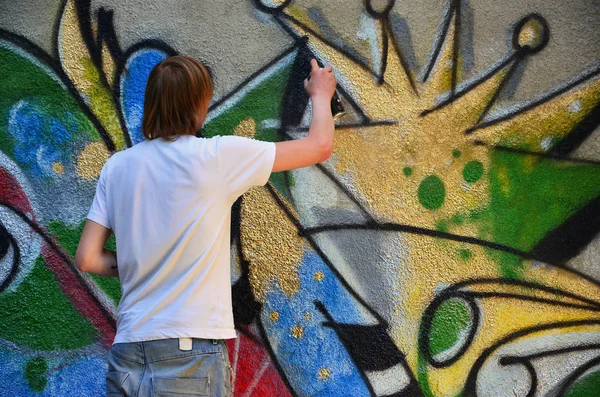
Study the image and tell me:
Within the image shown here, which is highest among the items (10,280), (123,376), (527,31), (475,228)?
(527,31)

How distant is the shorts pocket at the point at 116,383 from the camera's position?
7.11ft

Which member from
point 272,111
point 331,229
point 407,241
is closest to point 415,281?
point 407,241

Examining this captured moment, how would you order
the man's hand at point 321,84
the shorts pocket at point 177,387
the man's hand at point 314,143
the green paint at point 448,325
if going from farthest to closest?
1. the green paint at point 448,325
2. the man's hand at point 321,84
3. the man's hand at point 314,143
4. the shorts pocket at point 177,387

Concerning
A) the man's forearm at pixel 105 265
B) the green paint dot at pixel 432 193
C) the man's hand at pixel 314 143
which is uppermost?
the man's hand at pixel 314 143

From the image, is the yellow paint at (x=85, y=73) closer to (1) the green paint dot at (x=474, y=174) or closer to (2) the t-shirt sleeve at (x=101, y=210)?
(2) the t-shirt sleeve at (x=101, y=210)

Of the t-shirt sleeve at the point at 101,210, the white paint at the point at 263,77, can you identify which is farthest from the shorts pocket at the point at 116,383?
the white paint at the point at 263,77

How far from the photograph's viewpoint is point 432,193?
3039 millimetres

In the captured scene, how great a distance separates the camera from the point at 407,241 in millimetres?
3033

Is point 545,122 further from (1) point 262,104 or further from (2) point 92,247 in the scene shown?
(2) point 92,247

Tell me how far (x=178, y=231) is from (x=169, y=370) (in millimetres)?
405

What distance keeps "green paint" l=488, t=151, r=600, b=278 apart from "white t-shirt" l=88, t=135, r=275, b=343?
48.2 inches

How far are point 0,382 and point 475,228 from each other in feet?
6.79

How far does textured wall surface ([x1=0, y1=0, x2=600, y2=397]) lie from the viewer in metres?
3.02

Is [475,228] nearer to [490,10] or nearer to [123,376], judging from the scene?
[490,10]
